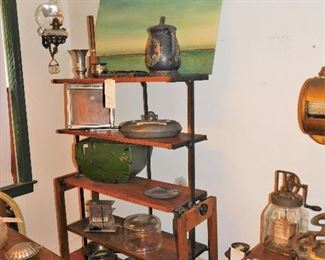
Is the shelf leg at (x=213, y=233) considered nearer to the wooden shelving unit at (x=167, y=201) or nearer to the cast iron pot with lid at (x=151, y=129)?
the wooden shelving unit at (x=167, y=201)

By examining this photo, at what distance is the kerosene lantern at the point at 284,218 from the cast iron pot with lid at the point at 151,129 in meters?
0.56

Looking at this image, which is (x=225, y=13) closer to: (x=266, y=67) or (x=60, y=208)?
(x=266, y=67)

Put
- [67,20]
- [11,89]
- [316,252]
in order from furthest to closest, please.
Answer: [67,20] < [11,89] < [316,252]

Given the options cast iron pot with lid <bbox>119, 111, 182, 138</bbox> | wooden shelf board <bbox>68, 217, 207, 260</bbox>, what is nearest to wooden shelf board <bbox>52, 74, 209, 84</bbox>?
cast iron pot with lid <bbox>119, 111, 182, 138</bbox>

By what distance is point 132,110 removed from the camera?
231cm

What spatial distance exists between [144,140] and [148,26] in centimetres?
72

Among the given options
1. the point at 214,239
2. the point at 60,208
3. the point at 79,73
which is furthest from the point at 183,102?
the point at 60,208

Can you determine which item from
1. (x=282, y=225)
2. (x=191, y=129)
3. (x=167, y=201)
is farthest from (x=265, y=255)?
(x=191, y=129)

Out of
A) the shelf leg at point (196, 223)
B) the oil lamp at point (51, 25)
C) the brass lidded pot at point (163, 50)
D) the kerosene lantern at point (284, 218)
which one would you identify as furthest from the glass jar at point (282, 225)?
the oil lamp at point (51, 25)

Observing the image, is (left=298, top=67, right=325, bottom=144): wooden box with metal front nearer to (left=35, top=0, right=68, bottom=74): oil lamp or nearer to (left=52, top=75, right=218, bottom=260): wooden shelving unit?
(left=52, top=75, right=218, bottom=260): wooden shelving unit

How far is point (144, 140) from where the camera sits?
1728 millimetres

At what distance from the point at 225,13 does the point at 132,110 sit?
0.87 metres

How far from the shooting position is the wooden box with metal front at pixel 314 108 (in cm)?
120

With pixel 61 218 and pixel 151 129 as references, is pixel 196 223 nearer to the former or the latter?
pixel 151 129
